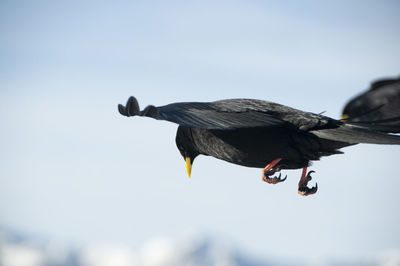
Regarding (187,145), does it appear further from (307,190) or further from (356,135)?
(356,135)

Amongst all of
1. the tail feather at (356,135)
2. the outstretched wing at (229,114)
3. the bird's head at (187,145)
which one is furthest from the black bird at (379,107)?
the bird's head at (187,145)

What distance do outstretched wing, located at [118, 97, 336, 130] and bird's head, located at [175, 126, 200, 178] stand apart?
121 cm

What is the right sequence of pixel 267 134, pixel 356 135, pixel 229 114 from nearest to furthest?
pixel 356 135
pixel 229 114
pixel 267 134

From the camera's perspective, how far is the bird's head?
1016 centimetres

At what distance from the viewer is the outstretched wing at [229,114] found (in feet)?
25.2

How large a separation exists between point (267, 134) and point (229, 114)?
0.72 m

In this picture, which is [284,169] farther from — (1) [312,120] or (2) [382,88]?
(2) [382,88]

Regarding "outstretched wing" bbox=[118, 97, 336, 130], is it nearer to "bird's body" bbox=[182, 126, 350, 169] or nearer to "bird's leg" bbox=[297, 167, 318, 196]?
"bird's body" bbox=[182, 126, 350, 169]

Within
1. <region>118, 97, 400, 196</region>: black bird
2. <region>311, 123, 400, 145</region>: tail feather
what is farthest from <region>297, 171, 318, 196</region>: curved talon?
<region>311, 123, 400, 145</region>: tail feather

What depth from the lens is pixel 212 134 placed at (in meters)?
9.26

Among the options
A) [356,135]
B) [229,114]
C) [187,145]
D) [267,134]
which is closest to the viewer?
[356,135]

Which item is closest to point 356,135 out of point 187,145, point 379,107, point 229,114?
point 379,107

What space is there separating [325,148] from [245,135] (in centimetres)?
109

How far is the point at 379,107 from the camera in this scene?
8.16 meters
